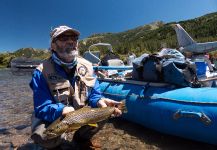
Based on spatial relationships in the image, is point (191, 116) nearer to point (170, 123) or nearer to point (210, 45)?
point (170, 123)

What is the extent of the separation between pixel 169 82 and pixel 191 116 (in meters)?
1.07

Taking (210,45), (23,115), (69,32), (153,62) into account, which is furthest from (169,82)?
(210,45)

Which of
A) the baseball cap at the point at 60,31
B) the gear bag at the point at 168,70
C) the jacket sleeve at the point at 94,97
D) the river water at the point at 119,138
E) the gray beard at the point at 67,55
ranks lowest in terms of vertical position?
the river water at the point at 119,138

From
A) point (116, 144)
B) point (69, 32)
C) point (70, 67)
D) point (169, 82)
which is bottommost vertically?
point (116, 144)

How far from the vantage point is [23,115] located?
943 cm

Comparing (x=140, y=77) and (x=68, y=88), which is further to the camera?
(x=140, y=77)

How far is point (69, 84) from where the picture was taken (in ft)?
14.9

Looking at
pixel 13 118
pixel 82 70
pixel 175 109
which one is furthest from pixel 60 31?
pixel 13 118

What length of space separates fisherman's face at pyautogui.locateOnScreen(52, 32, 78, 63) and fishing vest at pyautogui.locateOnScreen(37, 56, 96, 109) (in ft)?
0.87

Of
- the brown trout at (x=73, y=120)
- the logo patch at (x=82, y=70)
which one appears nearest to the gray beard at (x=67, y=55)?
the logo patch at (x=82, y=70)

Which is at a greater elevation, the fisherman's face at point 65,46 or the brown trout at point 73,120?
the fisherman's face at point 65,46

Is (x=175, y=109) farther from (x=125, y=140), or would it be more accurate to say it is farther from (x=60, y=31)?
(x=60, y=31)

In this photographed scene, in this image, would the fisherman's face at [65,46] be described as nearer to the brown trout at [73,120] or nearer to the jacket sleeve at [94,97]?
the jacket sleeve at [94,97]

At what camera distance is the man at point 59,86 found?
4.21 meters
